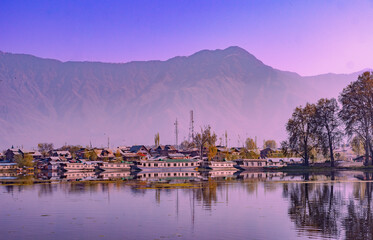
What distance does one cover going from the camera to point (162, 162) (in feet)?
458

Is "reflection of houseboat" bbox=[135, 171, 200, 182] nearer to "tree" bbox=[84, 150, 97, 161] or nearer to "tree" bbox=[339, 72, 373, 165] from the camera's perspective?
"tree" bbox=[339, 72, 373, 165]

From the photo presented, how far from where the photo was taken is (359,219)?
111 feet

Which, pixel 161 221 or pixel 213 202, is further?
pixel 213 202

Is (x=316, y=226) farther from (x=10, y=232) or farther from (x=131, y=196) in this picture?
(x=131, y=196)

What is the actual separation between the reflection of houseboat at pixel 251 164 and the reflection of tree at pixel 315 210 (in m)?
81.0

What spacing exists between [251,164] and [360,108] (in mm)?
44284

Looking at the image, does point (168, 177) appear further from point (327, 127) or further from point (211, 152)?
point (211, 152)

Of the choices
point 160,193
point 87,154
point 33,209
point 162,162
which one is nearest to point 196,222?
point 33,209

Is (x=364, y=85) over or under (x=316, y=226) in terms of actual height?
over

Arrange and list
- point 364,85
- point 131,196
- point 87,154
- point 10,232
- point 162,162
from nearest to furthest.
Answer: point 10,232 < point 131,196 < point 364,85 < point 162,162 < point 87,154

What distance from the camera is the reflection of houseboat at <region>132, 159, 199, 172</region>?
442 ft

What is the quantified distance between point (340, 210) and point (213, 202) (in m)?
12.8

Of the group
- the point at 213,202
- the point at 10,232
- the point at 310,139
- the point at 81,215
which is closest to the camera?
the point at 10,232

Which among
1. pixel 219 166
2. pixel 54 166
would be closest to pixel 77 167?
pixel 54 166
